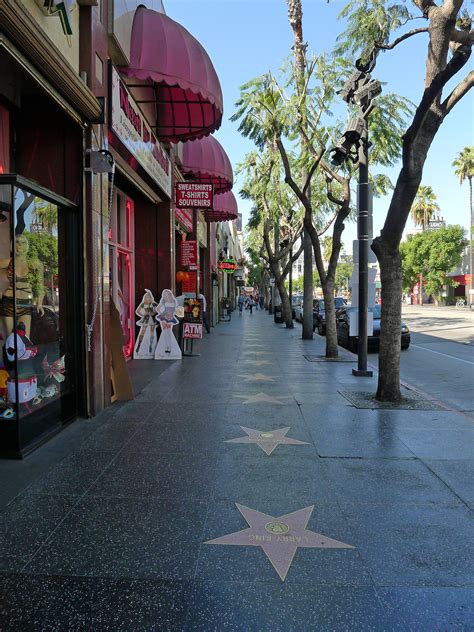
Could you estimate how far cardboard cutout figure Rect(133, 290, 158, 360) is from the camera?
41.2 feet

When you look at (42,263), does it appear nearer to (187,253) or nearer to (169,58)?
(169,58)

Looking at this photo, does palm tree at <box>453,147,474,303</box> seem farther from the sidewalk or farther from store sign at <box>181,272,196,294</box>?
the sidewalk

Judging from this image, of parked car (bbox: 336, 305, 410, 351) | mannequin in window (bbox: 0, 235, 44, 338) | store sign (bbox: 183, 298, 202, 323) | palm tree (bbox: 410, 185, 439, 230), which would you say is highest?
palm tree (bbox: 410, 185, 439, 230)

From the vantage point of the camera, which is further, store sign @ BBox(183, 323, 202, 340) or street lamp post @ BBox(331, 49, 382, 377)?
store sign @ BBox(183, 323, 202, 340)

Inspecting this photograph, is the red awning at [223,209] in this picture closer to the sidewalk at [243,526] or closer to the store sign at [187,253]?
the store sign at [187,253]

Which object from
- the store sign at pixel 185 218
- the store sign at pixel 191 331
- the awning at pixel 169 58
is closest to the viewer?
the awning at pixel 169 58

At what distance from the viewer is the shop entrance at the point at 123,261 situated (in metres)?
11.3

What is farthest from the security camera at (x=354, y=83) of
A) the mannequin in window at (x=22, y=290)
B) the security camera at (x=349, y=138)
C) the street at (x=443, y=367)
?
the mannequin in window at (x=22, y=290)

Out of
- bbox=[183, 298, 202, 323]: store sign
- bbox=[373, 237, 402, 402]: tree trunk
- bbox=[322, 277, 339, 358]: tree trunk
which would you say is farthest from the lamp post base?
bbox=[183, 298, 202, 323]: store sign

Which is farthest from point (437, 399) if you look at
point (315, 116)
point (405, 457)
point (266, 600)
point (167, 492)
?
point (315, 116)

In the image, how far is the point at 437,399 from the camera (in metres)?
8.69

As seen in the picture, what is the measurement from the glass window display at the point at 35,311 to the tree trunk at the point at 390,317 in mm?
4598

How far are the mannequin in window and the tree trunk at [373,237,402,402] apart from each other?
198 inches

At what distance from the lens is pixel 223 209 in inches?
873
